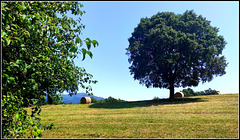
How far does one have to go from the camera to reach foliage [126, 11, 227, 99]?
2598cm

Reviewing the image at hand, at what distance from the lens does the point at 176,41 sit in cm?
2572

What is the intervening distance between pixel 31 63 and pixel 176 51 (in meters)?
25.4

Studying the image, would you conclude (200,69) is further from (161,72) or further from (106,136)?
(106,136)

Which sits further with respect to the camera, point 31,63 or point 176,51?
point 176,51

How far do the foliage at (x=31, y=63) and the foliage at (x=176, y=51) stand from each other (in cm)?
2007

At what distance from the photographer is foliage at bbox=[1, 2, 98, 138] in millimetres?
4062

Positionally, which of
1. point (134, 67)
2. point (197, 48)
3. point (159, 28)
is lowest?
point (134, 67)

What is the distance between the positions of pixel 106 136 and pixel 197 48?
22598mm

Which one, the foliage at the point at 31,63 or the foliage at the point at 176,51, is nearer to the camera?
the foliage at the point at 31,63

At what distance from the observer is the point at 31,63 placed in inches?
184

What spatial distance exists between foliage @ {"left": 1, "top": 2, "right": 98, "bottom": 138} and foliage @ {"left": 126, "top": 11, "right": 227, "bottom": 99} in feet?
65.9

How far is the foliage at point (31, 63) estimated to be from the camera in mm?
4062

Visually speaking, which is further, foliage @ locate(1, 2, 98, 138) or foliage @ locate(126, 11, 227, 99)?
foliage @ locate(126, 11, 227, 99)

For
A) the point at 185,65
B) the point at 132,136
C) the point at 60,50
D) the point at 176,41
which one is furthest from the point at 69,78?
the point at 185,65
